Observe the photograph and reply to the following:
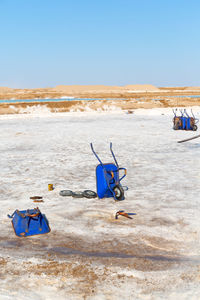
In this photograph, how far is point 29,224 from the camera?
249 inches

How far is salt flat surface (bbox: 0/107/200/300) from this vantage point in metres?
4.61

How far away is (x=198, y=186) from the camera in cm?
926

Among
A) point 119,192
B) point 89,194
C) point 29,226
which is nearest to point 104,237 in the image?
point 29,226

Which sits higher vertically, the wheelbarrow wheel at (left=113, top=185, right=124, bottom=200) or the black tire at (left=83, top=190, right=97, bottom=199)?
the wheelbarrow wheel at (left=113, top=185, right=124, bottom=200)

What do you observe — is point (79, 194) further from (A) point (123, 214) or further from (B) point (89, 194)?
(A) point (123, 214)

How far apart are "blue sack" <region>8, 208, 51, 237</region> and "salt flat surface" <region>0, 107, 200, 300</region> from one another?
0.14 m

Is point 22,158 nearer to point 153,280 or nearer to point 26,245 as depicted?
point 26,245

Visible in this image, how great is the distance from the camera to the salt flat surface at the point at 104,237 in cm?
461

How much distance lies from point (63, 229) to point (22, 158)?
296 inches

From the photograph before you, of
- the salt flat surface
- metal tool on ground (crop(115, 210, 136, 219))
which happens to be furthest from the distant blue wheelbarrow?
metal tool on ground (crop(115, 210, 136, 219))

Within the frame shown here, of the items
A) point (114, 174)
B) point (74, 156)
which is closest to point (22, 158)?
point (74, 156)

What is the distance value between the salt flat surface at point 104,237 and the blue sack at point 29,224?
143mm

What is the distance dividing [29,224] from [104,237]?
1512 mm

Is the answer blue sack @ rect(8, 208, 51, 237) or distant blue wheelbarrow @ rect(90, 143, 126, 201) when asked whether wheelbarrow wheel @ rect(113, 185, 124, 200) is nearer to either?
distant blue wheelbarrow @ rect(90, 143, 126, 201)
